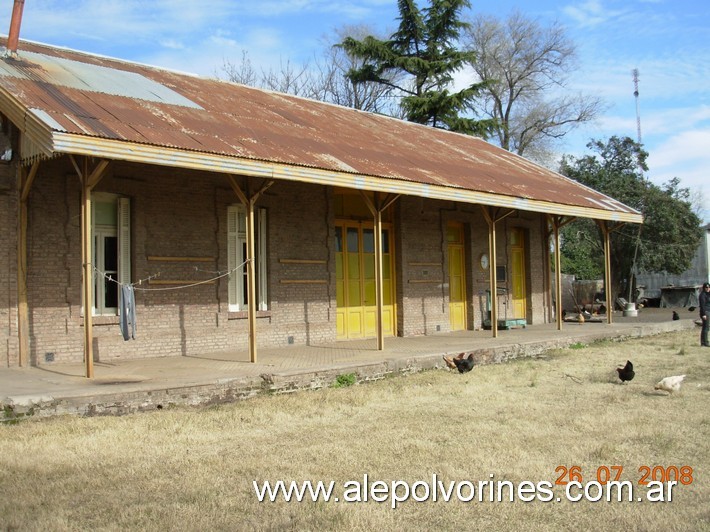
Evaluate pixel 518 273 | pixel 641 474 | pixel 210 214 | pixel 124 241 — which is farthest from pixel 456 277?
pixel 641 474

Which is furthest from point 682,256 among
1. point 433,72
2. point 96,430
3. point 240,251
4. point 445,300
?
point 96,430

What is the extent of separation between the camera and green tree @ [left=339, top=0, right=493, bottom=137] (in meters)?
29.5

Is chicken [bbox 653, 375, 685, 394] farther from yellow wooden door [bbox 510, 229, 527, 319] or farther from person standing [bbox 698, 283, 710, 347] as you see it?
yellow wooden door [bbox 510, 229, 527, 319]

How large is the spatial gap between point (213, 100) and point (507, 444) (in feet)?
30.2

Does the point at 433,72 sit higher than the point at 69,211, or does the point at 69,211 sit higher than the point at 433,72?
the point at 433,72

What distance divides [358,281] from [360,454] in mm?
9298

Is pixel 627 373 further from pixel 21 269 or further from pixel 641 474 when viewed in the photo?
pixel 21 269

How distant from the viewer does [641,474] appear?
5.61m

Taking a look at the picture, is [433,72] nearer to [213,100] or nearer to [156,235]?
[213,100]

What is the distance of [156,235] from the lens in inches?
464

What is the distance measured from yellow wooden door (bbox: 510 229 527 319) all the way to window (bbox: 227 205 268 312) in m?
8.63

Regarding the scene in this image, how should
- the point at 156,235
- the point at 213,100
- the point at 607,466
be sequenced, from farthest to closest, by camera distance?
the point at 213,100 → the point at 156,235 → the point at 607,466

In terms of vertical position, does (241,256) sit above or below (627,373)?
above

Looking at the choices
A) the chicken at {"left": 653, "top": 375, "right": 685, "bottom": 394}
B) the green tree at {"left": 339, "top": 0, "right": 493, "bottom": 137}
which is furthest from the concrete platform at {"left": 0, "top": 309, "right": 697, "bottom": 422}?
the green tree at {"left": 339, "top": 0, "right": 493, "bottom": 137}
